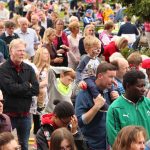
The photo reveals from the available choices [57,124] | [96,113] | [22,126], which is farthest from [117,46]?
[57,124]

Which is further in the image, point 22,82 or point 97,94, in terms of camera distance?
point 22,82

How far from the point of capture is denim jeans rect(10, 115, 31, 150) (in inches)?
362

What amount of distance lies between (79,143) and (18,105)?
2383 millimetres

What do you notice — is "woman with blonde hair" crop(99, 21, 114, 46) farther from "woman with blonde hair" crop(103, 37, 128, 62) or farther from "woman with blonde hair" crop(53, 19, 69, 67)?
"woman with blonde hair" crop(103, 37, 128, 62)

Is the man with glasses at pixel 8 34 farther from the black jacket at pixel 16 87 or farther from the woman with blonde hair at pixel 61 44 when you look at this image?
the black jacket at pixel 16 87

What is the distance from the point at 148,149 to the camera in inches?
226

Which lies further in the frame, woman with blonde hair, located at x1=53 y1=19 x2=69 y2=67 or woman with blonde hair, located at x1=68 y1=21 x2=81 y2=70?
woman with blonde hair, located at x1=68 y1=21 x2=81 y2=70

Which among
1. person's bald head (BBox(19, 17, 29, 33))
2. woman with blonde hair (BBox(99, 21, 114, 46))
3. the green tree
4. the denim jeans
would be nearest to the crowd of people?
the denim jeans

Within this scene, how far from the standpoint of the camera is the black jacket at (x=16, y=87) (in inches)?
356

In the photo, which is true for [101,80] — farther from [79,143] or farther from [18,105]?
[18,105]

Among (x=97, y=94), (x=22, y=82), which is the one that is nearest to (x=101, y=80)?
(x=97, y=94)

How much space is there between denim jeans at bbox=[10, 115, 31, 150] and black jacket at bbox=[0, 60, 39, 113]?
0.50 ft

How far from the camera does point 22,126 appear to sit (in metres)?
9.24

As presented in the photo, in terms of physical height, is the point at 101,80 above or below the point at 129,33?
above
